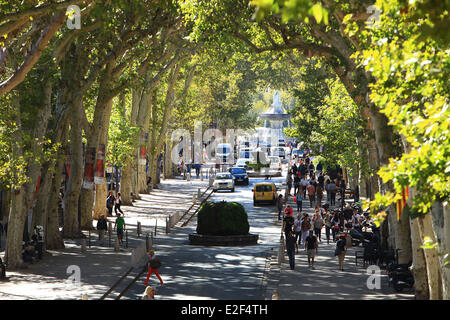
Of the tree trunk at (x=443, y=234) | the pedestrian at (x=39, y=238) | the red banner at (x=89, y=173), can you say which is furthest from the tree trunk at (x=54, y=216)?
the tree trunk at (x=443, y=234)

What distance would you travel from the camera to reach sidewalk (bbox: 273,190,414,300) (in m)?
20.4

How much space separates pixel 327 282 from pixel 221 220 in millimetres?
10878

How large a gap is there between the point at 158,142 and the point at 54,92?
27.4 m

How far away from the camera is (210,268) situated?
2627 cm

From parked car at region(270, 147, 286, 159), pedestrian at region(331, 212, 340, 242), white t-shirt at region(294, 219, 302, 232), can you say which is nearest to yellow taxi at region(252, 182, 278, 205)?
pedestrian at region(331, 212, 340, 242)

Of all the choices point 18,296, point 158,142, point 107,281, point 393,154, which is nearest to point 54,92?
point 107,281

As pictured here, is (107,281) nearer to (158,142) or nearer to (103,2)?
(103,2)

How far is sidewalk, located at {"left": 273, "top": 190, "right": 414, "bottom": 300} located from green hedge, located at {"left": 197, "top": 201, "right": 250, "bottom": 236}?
4716mm

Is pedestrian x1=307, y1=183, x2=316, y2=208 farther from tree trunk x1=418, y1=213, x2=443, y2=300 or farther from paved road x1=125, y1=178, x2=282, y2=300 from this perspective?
tree trunk x1=418, y1=213, x2=443, y2=300

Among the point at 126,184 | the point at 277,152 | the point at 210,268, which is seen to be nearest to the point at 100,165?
the point at 210,268

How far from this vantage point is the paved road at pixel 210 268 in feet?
70.6

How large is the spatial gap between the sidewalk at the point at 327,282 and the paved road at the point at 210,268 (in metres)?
0.88

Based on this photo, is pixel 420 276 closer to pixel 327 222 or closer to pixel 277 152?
pixel 327 222

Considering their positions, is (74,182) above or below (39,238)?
above
